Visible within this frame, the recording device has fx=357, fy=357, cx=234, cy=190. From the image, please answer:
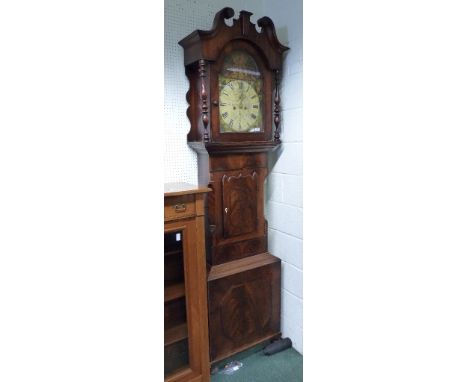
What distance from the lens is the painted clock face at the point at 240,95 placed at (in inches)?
67.9

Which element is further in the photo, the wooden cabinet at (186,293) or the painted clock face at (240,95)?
the painted clock face at (240,95)

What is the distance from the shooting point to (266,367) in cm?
189

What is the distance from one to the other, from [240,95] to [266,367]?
1419 millimetres

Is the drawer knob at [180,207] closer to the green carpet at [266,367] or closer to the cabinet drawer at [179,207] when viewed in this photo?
the cabinet drawer at [179,207]

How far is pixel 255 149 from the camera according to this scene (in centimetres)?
186

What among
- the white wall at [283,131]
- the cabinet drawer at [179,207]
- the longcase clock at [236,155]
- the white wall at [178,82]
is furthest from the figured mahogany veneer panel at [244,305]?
the white wall at [178,82]

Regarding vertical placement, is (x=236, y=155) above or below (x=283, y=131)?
below

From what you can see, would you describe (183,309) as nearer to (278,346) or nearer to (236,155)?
(278,346)

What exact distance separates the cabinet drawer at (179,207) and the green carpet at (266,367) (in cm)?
86

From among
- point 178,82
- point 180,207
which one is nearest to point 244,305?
point 180,207

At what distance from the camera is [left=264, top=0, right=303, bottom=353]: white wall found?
186 cm
